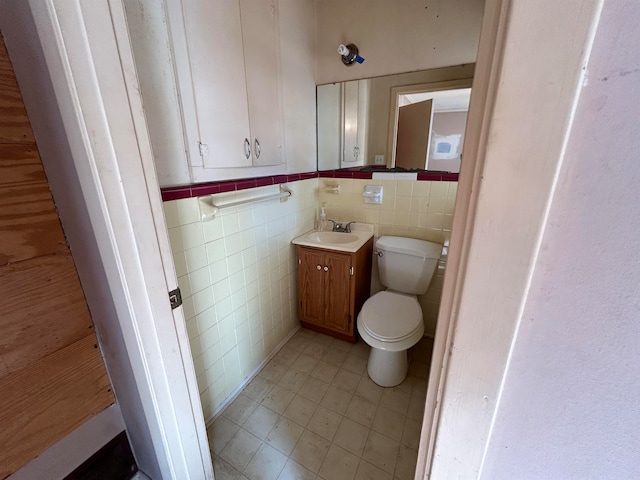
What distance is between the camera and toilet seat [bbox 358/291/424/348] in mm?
1415

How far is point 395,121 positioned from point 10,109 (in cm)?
181

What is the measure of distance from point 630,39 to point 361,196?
1.68 meters

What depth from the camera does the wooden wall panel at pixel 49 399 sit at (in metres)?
0.70

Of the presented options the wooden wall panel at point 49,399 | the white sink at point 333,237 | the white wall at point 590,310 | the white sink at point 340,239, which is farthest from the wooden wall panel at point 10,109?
the white sink at point 333,237

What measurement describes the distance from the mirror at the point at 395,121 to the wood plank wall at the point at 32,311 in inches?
62.1

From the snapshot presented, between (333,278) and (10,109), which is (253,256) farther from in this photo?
(10,109)

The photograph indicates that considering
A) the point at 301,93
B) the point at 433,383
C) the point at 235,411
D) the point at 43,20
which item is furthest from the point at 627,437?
the point at 301,93

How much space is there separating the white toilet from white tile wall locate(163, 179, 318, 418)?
62 cm

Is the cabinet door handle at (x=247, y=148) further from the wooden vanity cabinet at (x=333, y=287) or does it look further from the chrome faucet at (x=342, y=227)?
the chrome faucet at (x=342, y=227)

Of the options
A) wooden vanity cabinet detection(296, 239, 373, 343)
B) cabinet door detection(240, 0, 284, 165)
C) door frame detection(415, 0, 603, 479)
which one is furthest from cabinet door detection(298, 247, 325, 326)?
door frame detection(415, 0, 603, 479)

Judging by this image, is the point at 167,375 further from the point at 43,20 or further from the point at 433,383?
the point at 43,20

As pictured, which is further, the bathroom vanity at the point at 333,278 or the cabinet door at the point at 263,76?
the bathroom vanity at the point at 333,278

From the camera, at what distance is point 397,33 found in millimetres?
1523

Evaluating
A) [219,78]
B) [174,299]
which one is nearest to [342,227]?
[219,78]
